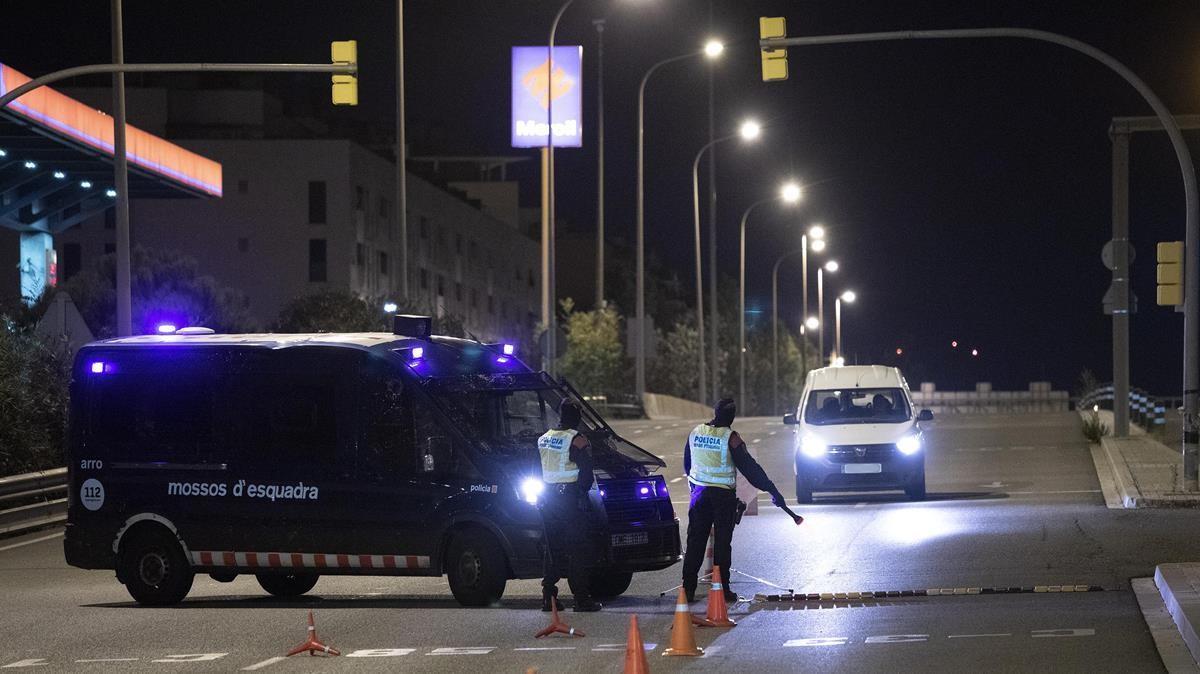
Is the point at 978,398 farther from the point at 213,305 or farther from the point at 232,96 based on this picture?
the point at 213,305

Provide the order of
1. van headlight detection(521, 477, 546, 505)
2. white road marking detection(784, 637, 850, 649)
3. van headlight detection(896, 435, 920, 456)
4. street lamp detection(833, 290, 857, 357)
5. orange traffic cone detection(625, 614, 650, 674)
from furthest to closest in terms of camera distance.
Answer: street lamp detection(833, 290, 857, 357) → van headlight detection(896, 435, 920, 456) → van headlight detection(521, 477, 546, 505) → white road marking detection(784, 637, 850, 649) → orange traffic cone detection(625, 614, 650, 674)

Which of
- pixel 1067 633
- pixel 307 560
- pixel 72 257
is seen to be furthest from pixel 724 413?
pixel 72 257

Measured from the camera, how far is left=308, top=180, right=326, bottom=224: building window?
8181cm

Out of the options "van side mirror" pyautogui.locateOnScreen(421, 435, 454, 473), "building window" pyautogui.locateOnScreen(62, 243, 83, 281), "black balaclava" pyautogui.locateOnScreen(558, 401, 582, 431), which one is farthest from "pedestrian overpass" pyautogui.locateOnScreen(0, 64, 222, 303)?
"black balaclava" pyautogui.locateOnScreen(558, 401, 582, 431)

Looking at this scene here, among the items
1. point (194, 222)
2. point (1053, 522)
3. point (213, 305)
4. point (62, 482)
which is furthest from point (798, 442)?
point (194, 222)

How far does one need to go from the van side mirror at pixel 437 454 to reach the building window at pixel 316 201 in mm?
66217

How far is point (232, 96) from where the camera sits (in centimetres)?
9244

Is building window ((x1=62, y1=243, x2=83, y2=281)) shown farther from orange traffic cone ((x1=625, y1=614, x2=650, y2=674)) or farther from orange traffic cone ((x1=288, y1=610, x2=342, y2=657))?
orange traffic cone ((x1=625, y1=614, x2=650, y2=674))

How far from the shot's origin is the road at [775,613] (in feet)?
41.9

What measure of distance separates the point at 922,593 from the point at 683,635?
427 cm

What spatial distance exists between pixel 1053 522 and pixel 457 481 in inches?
364

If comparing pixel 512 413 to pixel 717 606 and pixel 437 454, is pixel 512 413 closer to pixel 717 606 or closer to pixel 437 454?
pixel 437 454

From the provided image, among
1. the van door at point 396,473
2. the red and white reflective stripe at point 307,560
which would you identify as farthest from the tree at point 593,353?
the van door at point 396,473

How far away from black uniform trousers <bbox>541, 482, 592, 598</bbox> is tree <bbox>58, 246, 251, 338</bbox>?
1219 inches
